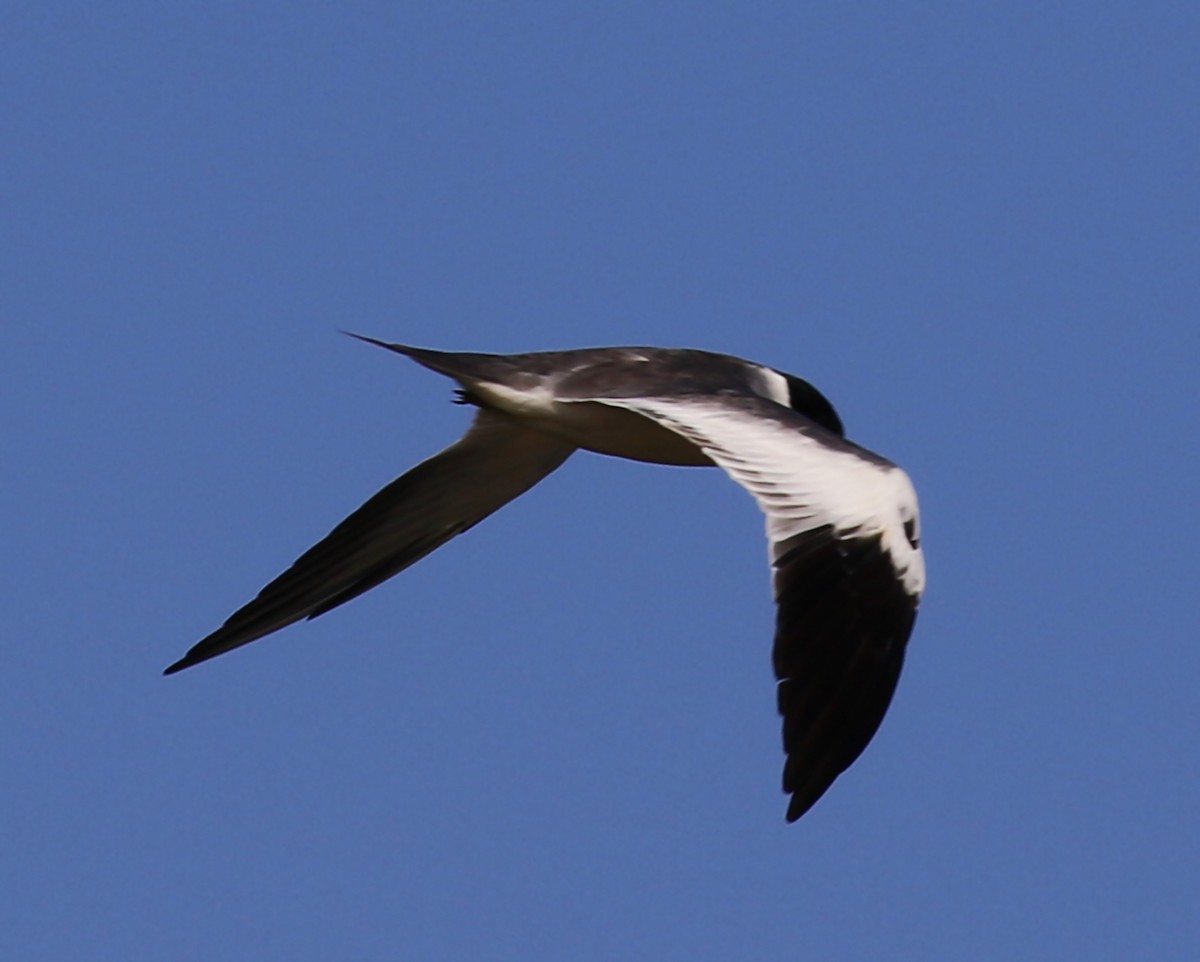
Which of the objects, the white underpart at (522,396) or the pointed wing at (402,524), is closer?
the white underpart at (522,396)

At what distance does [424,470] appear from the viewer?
467 inches

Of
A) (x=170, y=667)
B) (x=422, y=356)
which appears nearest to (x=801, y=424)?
(x=422, y=356)

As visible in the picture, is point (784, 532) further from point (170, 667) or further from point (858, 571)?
point (170, 667)

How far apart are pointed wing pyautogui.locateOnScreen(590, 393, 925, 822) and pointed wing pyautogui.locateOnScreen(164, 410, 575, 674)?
280cm

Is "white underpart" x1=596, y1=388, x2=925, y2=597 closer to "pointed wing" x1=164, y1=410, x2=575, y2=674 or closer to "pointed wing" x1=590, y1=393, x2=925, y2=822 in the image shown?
"pointed wing" x1=590, y1=393, x2=925, y2=822

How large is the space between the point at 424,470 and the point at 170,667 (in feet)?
5.34

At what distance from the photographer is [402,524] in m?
12.0

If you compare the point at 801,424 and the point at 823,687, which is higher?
the point at 801,424

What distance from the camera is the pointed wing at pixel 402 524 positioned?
461 inches

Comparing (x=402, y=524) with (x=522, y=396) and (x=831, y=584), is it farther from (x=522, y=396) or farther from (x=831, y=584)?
(x=831, y=584)

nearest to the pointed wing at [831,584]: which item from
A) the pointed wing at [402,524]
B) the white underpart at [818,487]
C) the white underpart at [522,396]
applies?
the white underpart at [818,487]

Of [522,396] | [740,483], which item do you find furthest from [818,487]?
[522,396]

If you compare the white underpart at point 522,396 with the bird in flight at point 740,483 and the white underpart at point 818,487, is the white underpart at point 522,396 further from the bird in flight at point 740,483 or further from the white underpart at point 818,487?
the white underpart at point 818,487

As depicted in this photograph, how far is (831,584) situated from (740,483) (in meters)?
0.64
